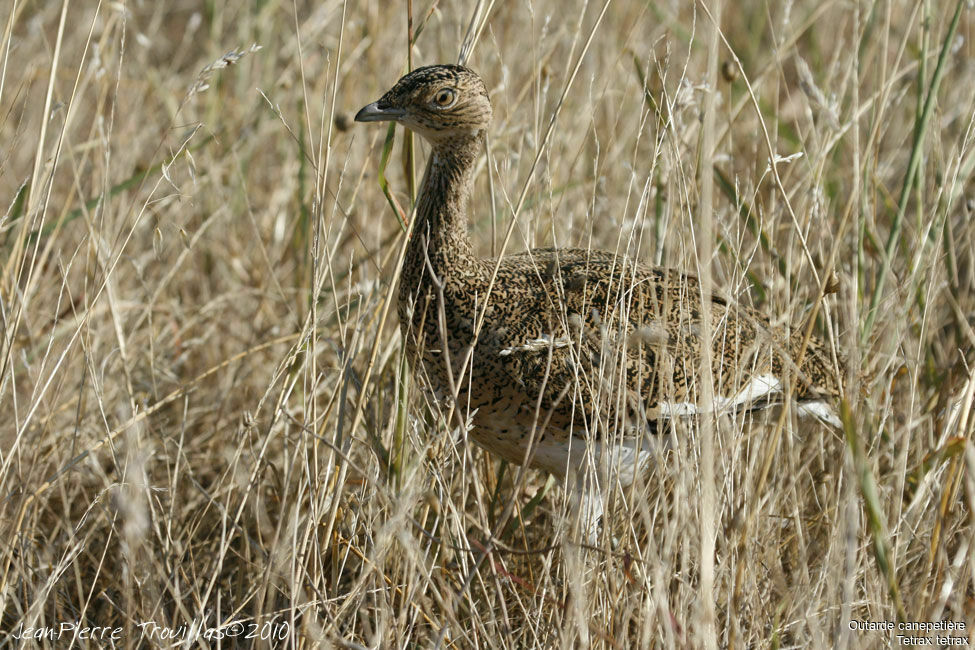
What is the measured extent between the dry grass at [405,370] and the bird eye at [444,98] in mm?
182

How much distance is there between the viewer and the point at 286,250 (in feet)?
11.4

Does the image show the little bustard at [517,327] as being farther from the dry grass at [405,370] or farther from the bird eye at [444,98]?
the dry grass at [405,370]

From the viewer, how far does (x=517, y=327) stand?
2207mm

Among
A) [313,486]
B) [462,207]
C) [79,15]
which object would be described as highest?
[79,15]

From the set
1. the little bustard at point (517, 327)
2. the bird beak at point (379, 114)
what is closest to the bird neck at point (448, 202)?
the little bustard at point (517, 327)

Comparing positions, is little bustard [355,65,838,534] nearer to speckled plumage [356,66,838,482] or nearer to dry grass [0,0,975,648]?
speckled plumage [356,66,838,482]

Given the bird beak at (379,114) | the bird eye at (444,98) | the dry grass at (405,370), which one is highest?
the bird eye at (444,98)

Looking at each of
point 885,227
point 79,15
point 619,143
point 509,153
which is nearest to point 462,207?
point 509,153

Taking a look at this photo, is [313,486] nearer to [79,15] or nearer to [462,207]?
[462,207]

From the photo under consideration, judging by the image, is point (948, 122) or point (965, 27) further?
point (965, 27)

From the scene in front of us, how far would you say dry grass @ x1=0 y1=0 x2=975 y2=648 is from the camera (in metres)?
1.85

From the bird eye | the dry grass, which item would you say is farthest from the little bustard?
the dry grass

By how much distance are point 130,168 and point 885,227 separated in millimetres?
2551

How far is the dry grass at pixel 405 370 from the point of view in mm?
1853
